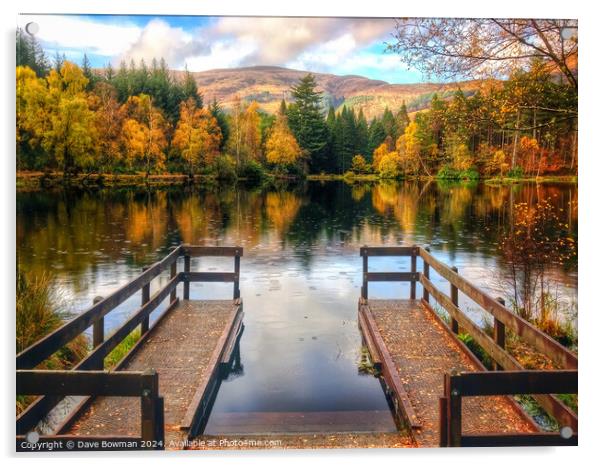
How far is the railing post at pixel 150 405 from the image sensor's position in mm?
3377

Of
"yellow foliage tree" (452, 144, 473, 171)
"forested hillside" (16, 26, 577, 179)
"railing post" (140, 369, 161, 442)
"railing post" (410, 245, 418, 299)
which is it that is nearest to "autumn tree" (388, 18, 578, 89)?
"forested hillside" (16, 26, 577, 179)

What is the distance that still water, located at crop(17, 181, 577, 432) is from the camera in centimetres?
486

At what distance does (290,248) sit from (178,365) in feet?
9.54

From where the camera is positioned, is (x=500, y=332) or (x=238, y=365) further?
(x=238, y=365)

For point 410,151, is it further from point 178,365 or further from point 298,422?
point 178,365

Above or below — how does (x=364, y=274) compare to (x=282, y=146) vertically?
below

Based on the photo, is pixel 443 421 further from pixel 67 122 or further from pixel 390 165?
pixel 67 122

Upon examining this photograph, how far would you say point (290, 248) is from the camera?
742 cm

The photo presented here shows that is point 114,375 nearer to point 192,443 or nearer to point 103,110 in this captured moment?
point 192,443

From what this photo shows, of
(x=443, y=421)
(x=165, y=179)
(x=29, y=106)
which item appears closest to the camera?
(x=443, y=421)

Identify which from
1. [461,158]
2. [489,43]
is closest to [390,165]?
[461,158]

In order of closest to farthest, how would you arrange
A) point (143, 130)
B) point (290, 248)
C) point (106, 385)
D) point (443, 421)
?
point (106, 385) < point (443, 421) < point (143, 130) < point (290, 248)

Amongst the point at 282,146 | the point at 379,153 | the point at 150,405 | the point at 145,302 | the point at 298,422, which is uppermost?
the point at 282,146
